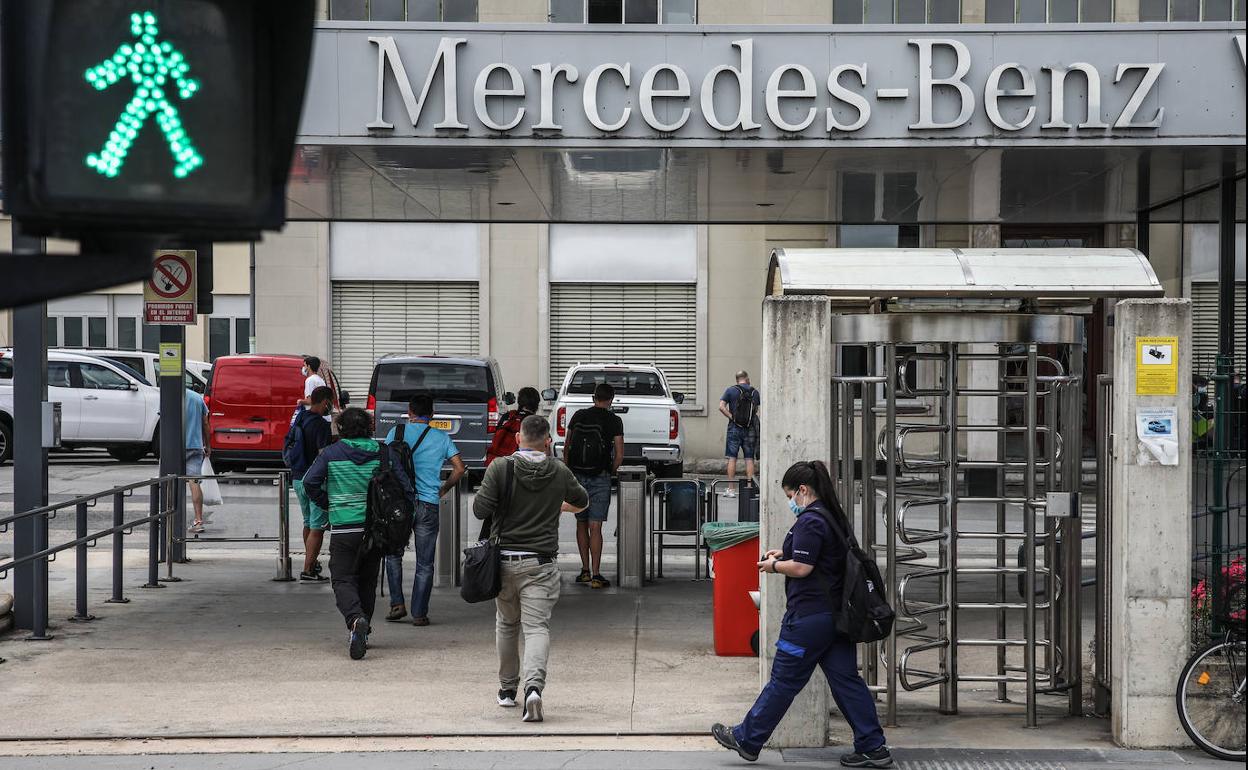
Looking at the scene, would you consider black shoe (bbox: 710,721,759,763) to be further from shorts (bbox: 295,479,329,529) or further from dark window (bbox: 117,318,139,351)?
dark window (bbox: 117,318,139,351)

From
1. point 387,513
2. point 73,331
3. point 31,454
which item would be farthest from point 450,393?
point 73,331

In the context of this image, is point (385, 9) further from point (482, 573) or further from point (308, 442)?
point (482, 573)

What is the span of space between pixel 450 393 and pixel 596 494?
8860 millimetres

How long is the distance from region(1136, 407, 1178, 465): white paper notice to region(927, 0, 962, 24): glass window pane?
15263 mm

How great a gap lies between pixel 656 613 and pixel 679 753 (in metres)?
4.07

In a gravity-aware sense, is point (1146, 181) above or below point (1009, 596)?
above

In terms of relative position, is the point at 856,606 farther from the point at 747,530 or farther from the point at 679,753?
the point at 747,530

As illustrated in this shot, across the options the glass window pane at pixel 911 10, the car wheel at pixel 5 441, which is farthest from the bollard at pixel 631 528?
the car wheel at pixel 5 441

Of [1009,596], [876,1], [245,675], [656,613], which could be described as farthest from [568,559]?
[876,1]

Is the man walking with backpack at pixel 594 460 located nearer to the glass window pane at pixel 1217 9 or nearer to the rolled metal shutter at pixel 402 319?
the glass window pane at pixel 1217 9

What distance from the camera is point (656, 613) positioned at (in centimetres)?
1142

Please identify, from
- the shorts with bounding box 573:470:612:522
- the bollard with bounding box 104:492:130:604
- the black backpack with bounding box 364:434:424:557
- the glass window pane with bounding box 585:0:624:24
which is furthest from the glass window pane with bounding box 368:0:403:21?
the black backpack with bounding box 364:434:424:557

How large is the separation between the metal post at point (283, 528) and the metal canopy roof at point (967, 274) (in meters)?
6.59

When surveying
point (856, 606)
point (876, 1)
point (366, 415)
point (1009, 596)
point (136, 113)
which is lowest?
point (1009, 596)
